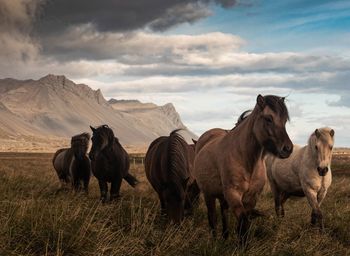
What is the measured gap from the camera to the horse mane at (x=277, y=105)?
19.5ft

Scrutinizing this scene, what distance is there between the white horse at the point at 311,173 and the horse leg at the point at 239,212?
8.84 ft

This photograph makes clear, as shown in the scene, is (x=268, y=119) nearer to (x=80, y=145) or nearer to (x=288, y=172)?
(x=288, y=172)

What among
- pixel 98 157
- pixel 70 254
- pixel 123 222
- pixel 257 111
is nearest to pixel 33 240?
pixel 70 254

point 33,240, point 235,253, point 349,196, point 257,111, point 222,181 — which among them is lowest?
point 349,196

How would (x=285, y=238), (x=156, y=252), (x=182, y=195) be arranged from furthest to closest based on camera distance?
(x=182, y=195), (x=285, y=238), (x=156, y=252)

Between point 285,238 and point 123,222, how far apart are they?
2.51 meters

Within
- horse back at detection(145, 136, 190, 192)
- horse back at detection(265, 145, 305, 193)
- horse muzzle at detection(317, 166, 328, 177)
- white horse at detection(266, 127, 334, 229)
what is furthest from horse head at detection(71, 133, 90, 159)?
horse muzzle at detection(317, 166, 328, 177)

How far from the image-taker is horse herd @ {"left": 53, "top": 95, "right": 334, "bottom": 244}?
605 centimetres

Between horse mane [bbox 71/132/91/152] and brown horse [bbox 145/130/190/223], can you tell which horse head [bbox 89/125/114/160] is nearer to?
brown horse [bbox 145/130/190/223]

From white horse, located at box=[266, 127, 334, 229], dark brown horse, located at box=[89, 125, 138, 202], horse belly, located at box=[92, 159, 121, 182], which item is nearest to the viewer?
white horse, located at box=[266, 127, 334, 229]

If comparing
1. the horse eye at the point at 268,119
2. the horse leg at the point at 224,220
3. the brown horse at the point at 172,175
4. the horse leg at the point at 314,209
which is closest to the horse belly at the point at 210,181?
the horse leg at the point at 224,220

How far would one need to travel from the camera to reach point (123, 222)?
684cm

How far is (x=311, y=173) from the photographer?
30.1 feet

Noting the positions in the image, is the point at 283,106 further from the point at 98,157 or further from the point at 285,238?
the point at 98,157
